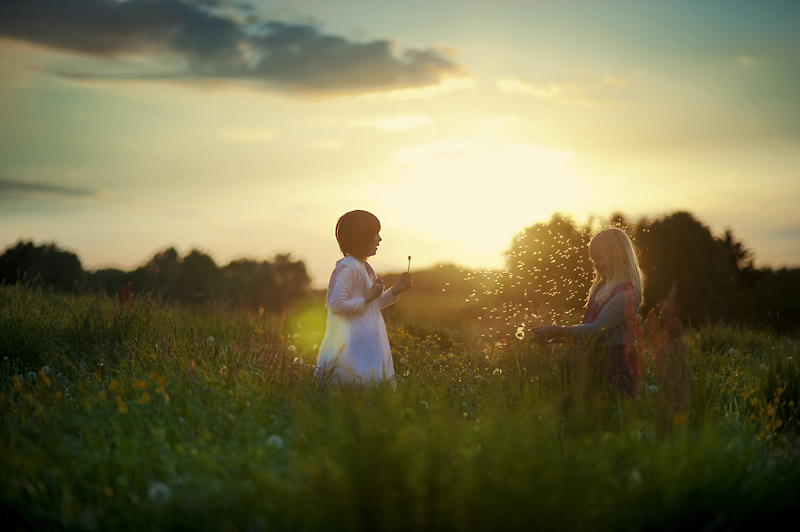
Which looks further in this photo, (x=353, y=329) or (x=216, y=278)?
(x=216, y=278)

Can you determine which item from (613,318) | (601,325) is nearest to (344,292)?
(601,325)

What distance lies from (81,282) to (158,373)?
16.0 m

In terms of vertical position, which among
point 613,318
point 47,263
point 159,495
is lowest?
point 159,495

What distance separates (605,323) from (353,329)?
7.06ft

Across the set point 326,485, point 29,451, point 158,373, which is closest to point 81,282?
point 158,373

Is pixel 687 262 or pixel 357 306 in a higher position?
pixel 687 262

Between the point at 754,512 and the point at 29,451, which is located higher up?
the point at 29,451

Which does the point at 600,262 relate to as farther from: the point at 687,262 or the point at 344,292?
the point at 687,262

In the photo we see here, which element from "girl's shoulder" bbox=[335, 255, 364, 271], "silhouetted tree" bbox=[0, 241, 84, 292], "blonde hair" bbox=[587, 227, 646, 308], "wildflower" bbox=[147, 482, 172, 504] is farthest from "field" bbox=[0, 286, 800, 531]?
"silhouetted tree" bbox=[0, 241, 84, 292]

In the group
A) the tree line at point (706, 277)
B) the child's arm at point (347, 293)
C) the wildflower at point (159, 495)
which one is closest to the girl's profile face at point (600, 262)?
the child's arm at point (347, 293)

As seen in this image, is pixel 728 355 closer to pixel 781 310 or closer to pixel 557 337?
pixel 557 337

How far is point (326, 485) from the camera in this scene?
7.98 feet

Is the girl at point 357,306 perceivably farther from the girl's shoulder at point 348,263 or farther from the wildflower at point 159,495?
the wildflower at point 159,495

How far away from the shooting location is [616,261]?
5254 millimetres
